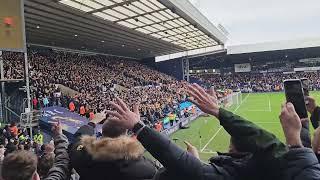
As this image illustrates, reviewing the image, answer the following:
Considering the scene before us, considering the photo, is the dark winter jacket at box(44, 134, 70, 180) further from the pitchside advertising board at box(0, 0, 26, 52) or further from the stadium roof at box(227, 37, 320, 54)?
the stadium roof at box(227, 37, 320, 54)

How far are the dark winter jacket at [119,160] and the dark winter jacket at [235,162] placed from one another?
59cm

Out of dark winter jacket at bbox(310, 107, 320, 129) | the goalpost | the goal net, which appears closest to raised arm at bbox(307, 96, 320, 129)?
dark winter jacket at bbox(310, 107, 320, 129)

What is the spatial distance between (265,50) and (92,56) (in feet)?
88.9

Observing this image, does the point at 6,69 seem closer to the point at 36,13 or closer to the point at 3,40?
the point at 36,13

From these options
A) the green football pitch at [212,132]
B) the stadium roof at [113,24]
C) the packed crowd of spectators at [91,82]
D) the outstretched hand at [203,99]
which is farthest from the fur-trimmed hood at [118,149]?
the stadium roof at [113,24]

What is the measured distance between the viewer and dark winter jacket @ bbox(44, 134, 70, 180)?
3213 mm

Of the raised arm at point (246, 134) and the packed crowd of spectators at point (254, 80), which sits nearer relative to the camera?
the raised arm at point (246, 134)

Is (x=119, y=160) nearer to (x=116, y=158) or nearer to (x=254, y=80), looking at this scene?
(x=116, y=158)

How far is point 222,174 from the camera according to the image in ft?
7.22

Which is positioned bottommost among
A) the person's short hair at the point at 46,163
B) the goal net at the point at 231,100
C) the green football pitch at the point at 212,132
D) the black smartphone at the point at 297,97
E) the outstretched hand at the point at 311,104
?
the green football pitch at the point at 212,132

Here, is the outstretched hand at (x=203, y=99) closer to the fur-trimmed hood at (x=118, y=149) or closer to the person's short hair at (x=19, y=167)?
the fur-trimmed hood at (x=118, y=149)

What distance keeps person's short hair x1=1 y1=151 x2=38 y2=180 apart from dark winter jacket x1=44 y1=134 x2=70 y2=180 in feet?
1.42

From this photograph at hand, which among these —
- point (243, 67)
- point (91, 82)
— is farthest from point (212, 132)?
point (243, 67)

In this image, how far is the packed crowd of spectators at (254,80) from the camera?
6075cm
